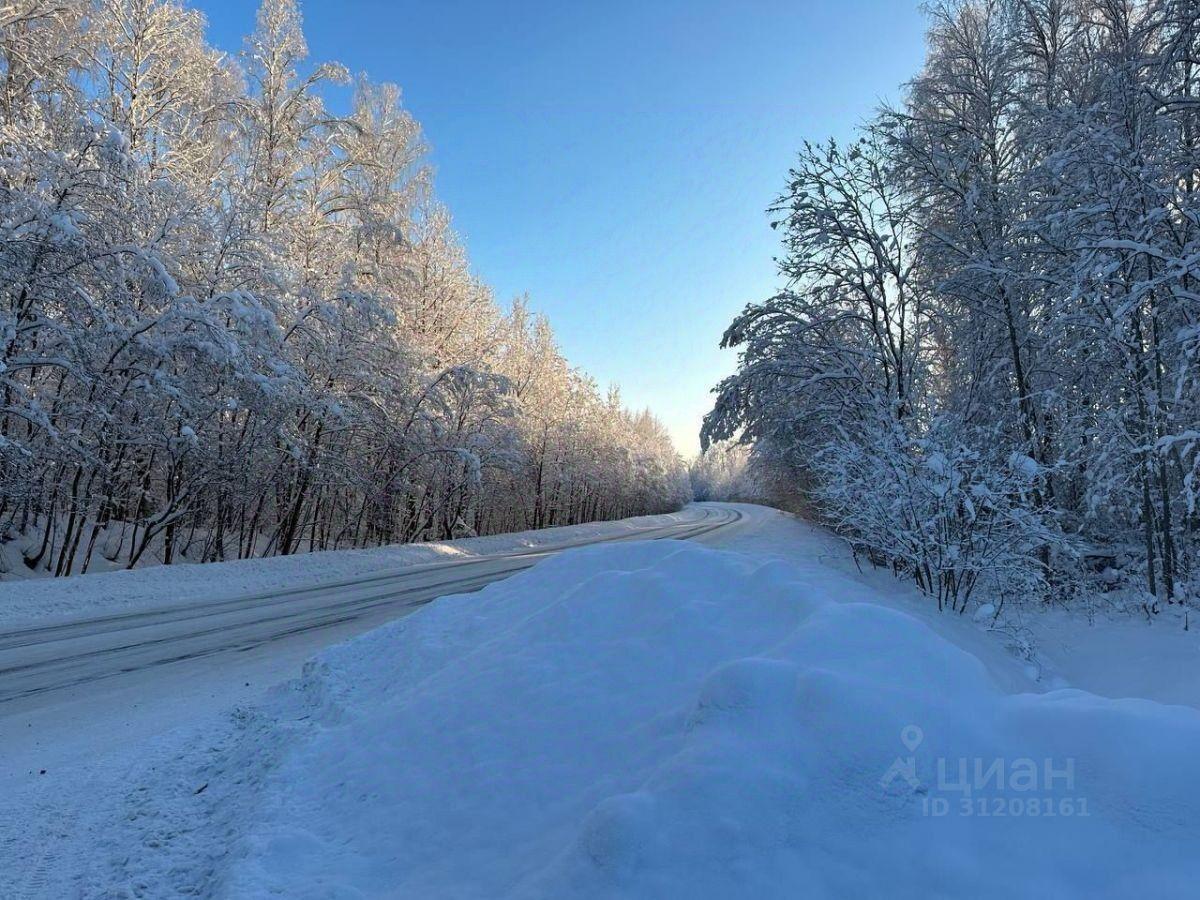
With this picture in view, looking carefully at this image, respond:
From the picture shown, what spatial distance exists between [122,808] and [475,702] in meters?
2.05

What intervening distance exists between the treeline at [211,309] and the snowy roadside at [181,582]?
2.27m

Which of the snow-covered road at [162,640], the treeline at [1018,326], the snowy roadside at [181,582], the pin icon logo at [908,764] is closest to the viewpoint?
the pin icon logo at [908,764]

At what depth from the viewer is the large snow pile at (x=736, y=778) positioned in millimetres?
1977

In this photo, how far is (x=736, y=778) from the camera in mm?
2283

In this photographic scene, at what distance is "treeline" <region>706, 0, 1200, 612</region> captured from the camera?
7.32 m

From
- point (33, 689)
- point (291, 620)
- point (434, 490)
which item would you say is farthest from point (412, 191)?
point (33, 689)

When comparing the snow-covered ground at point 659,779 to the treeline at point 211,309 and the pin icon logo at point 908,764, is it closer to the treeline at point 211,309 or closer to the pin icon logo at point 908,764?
the pin icon logo at point 908,764

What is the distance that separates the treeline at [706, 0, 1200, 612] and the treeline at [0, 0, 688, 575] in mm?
10700

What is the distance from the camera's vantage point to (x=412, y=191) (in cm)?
2344

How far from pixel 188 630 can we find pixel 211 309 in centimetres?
759

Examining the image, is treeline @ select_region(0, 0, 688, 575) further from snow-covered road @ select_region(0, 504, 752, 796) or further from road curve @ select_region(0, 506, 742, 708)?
road curve @ select_region(0, 506, 742, 708)

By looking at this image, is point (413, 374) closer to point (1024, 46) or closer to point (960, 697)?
point (1024, 46)

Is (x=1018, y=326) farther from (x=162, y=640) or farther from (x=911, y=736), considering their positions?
(x=162, y=640)

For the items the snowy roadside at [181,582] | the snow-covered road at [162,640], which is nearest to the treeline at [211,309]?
the snowy roadside at [181,582]
